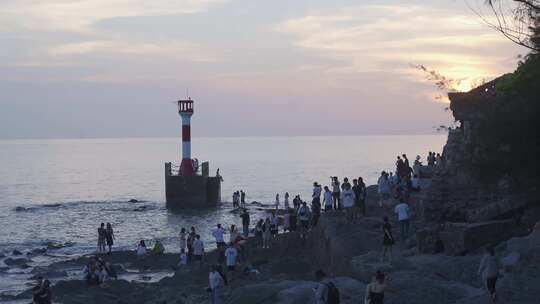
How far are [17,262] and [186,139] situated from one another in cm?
2617

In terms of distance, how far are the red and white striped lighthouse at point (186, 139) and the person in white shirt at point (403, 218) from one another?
36.8m

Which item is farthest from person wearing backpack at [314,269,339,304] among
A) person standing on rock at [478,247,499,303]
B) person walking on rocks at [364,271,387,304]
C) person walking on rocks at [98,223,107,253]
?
person walking on rocks at [98,223,107,253]

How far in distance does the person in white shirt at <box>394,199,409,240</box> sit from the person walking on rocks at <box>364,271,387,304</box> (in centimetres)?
692

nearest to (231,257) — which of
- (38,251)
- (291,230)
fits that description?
(291,230)

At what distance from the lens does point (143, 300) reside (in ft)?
67.5

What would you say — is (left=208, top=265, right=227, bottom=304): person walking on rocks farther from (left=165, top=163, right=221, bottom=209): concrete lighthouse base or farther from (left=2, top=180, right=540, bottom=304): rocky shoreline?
(left=165, top=163, right=221, bottom=209): concrete lighthouse base

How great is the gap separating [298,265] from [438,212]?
5699 millimetres

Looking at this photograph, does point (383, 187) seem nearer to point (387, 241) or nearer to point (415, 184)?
point (415, 184)

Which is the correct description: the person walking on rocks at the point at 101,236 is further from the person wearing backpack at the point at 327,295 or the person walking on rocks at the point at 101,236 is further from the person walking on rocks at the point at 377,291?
the person walking on rocks at the point at 377,291

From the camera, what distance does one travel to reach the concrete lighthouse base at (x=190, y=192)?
5409 cm

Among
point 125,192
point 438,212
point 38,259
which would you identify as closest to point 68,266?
point 38,259

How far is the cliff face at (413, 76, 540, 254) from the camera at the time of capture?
15.6 m

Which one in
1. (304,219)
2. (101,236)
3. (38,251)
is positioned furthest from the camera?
(38,251)

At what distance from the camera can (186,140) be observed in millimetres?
55219
